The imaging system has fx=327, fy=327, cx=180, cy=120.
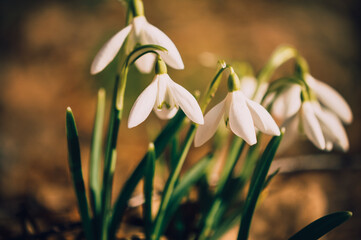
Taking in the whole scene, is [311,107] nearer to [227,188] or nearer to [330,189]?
[227,188]

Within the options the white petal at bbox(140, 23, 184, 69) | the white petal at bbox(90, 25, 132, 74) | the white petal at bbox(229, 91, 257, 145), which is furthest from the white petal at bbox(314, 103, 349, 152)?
the white petal at bbox(90, 25, 132, 74)

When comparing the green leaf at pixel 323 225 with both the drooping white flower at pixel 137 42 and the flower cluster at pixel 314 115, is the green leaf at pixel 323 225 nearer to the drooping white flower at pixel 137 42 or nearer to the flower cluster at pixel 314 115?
the flower cluster at pixel 314 115

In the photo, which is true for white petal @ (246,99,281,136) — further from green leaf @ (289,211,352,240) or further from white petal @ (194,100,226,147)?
green leaf @ (289,211,352,240)

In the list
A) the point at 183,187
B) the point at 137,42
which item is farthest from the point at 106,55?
the point at 183,187

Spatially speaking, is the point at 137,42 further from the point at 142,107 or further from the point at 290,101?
the point at 290,101

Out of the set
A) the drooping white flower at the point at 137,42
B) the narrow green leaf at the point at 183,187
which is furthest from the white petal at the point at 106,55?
the narrow green leaf at the point at 183,187

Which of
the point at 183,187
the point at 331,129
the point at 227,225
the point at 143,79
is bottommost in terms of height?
the point at 227,225
